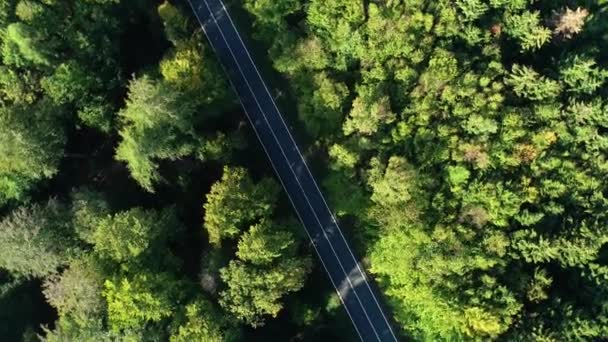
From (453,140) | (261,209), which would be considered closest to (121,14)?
(261,209)

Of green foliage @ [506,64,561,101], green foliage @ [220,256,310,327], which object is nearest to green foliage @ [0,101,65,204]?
green foliage @ [220,256,310,327]

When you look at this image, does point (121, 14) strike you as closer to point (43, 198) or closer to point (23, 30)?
point (23, 30)

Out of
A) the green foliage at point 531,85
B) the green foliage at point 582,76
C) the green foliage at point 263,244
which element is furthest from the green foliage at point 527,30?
the green foliage at point 263,244

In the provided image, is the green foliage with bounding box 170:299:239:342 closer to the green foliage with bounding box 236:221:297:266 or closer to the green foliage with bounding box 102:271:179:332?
the green foliage with bounding box 102:271:179:332

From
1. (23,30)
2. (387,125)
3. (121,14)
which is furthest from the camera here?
(121,14)

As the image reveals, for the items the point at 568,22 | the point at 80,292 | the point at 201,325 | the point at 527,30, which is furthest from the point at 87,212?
the point at 568,22

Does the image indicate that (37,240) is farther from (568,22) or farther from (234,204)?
(568,22)
